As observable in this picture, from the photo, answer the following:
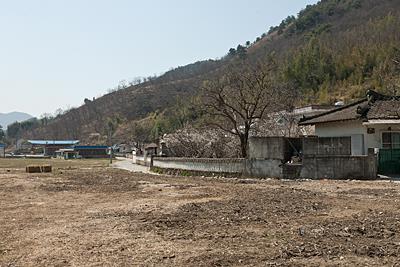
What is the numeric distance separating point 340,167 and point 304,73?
63599mm

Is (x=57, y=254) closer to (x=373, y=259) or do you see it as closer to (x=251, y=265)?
(x=251, y=265)

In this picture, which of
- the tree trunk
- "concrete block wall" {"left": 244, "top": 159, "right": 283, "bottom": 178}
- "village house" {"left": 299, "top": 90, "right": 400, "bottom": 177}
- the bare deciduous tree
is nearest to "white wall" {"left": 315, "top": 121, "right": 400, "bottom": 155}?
"village house" {"left": 299, "top": 90, "right": 400, "bottom": 177}

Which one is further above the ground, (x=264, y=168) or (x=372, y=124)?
(x=372, y=124)

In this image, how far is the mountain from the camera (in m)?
76.6

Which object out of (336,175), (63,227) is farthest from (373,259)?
(336,175)

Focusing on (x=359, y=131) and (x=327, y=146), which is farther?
(x=359, y=131)

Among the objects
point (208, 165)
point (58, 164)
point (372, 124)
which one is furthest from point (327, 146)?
point (58, 164)

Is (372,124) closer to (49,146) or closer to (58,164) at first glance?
(58,164)

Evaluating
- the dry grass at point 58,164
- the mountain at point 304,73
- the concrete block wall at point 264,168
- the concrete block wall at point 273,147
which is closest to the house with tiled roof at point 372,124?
the concrete block wall at point 273,147

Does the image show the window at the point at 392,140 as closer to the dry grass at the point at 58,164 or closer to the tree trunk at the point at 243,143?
the tree trunk at the point at 243,143

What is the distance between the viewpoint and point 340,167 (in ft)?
75.5

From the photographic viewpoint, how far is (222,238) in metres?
9.00

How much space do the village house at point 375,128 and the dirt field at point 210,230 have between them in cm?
808

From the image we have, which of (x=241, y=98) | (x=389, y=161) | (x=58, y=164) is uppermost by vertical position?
(x=241, y=98)
